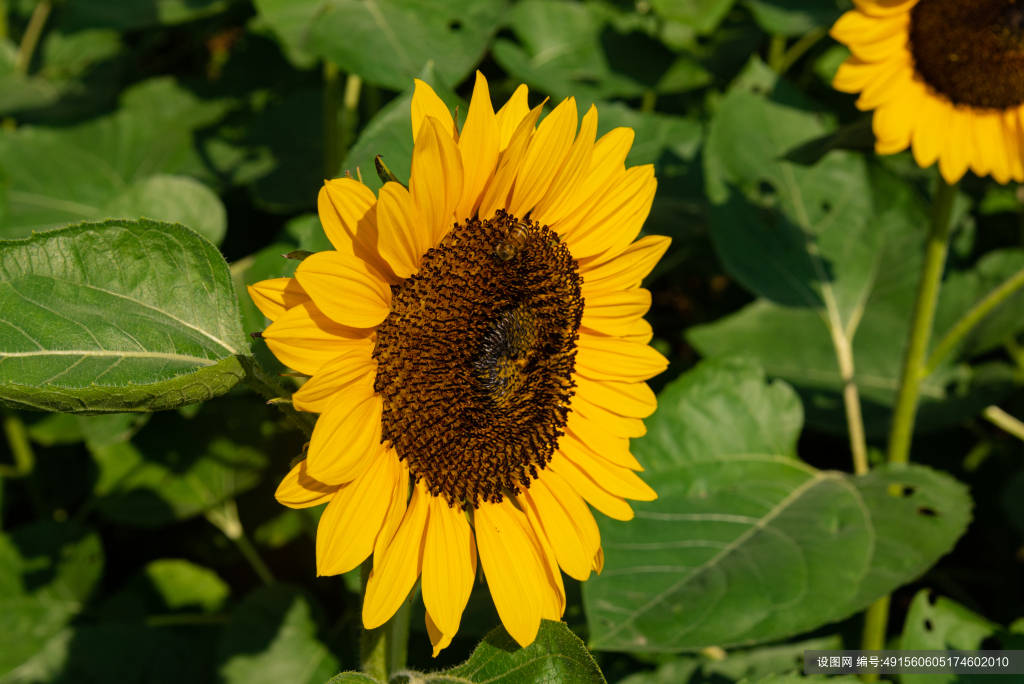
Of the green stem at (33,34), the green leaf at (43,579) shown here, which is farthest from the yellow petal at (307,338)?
the green stem at (33,34)

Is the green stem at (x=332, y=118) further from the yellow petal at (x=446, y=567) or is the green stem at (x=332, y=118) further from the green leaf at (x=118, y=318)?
the yellow petal at (x=446, y=567)

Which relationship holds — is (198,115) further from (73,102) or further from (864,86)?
(864,86)

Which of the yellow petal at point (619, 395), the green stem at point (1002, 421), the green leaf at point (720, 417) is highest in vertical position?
the yellow petal at point (619, 395)

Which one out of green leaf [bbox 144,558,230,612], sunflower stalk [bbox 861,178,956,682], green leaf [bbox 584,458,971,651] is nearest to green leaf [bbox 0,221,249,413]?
green leaf [bbox 584,458,971,651]

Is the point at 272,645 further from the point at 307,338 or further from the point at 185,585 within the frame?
the point at 307,338

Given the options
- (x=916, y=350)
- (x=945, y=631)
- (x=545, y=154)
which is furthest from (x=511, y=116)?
(x=945, y=631)

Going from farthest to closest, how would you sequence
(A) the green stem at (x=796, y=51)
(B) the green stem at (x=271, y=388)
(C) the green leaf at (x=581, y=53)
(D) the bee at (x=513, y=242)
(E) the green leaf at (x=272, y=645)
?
(A) the green stem at (x=796, y=51) → (C) the green leaf at (x=581, y=53) → (E) the green leaf at (x=272, y=645) → (D) the bee at (x=513, y=242) → (B) the green stem at (x=271, y=388)

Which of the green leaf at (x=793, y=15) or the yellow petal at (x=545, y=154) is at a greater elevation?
the yellow petal at (x=545, y=154)
